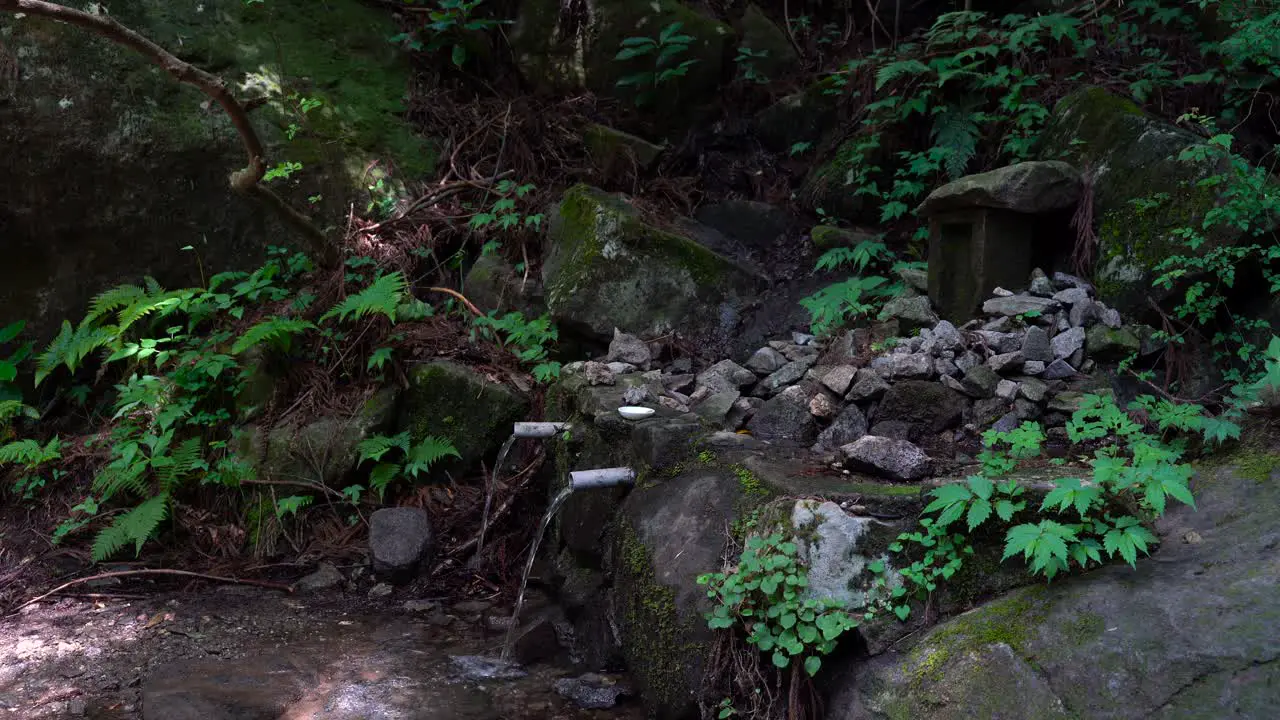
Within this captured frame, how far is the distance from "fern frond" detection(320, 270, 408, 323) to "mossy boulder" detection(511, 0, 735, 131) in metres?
2.50

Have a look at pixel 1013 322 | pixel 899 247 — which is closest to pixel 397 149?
pixel 899 247

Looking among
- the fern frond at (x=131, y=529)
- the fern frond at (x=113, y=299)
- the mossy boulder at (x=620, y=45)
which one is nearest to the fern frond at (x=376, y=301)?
the fern frond at (x=113, y=299)

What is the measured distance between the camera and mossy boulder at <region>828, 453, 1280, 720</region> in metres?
2.17

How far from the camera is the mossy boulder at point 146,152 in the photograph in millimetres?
6055

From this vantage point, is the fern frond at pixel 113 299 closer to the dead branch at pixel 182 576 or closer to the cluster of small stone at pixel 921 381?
the dead branch at pixel 182 576

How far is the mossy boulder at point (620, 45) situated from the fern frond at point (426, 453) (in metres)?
3.22

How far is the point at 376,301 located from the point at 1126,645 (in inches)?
172

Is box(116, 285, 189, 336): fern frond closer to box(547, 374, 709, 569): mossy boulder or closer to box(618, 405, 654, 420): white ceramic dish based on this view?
box(547, 374, 709, 569): mossy boulder

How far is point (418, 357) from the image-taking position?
18.2 feet

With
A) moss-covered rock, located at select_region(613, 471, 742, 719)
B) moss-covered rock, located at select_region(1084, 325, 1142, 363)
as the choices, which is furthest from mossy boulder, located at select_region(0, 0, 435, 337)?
moss-covered rock, located at select_region(1084, 325, 1142, 363)

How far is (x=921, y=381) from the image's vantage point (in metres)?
3.70

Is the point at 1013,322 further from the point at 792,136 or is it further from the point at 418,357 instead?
the point at 418,357

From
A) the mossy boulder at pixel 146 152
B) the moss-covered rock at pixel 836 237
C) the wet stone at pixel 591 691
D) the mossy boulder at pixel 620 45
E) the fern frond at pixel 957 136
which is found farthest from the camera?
the mossy boulder at pixel 620 45

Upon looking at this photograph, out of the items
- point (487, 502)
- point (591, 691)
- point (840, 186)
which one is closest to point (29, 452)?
point (487, 502)
